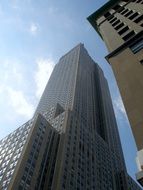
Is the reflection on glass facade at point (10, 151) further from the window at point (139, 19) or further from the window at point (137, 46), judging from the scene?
the window at point (137, 46)

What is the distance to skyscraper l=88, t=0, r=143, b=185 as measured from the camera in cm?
1408

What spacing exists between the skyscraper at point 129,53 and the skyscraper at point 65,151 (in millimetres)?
49112

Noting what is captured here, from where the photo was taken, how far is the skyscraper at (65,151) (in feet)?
240

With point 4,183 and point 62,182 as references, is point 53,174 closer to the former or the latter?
point 62,182

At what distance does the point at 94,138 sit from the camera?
367 ft

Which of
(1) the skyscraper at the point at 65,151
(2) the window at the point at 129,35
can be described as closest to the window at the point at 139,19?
(2) the window at the point at 129,35

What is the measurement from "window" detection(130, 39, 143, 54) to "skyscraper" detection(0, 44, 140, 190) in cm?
5272

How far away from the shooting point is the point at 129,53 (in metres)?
19.5

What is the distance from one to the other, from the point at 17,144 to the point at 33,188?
21.1 meters

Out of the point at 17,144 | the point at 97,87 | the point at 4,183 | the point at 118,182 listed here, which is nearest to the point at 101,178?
the point at 118,182

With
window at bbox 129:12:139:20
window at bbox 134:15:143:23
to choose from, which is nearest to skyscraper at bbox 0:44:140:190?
window at bbox 129:12:139:20

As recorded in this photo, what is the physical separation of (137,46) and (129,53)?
2.97ft

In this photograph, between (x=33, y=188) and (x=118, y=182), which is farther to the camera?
(x=118, y=182)

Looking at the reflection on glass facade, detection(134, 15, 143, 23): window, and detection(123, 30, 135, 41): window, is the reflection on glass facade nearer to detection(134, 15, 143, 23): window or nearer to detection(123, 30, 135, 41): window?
detection(123, 30, 135, 41): window
